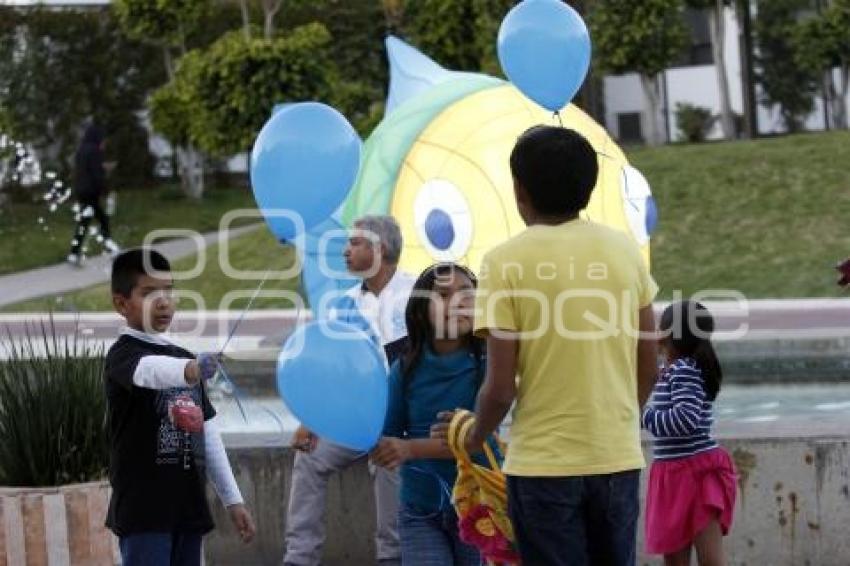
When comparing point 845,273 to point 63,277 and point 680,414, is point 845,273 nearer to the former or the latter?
point 680,414

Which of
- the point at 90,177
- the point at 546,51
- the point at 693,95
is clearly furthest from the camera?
the point at 693,95

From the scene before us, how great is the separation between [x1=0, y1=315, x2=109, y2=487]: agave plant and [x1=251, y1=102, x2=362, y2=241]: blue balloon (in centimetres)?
94

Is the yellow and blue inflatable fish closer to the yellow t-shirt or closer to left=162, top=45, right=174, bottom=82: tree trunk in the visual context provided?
the yellow t-shirt

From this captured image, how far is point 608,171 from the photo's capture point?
8.51 m

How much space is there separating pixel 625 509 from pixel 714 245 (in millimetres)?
12991

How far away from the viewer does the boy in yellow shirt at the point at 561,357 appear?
Answer: 12.9ft

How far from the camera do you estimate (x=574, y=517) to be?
3984 millimetres

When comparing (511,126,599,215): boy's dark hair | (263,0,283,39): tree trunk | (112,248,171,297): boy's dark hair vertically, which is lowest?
(112,248,171,297): boy's dark hair

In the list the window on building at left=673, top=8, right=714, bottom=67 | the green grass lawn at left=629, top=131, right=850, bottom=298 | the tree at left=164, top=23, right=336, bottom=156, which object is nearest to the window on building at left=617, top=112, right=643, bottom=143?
the window on building at left=673, top=8, right=714, bottom=67

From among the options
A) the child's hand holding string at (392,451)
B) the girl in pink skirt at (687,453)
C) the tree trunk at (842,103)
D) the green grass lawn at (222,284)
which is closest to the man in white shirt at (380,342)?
the girl in pink skirt at (687,453)

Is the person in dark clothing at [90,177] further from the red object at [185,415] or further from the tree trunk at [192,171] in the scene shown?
the red object at [185,415]

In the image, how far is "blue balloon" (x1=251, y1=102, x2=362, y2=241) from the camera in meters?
5.56

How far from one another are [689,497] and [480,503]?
1.36 metres

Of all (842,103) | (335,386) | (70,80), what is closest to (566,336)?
(335,386)
